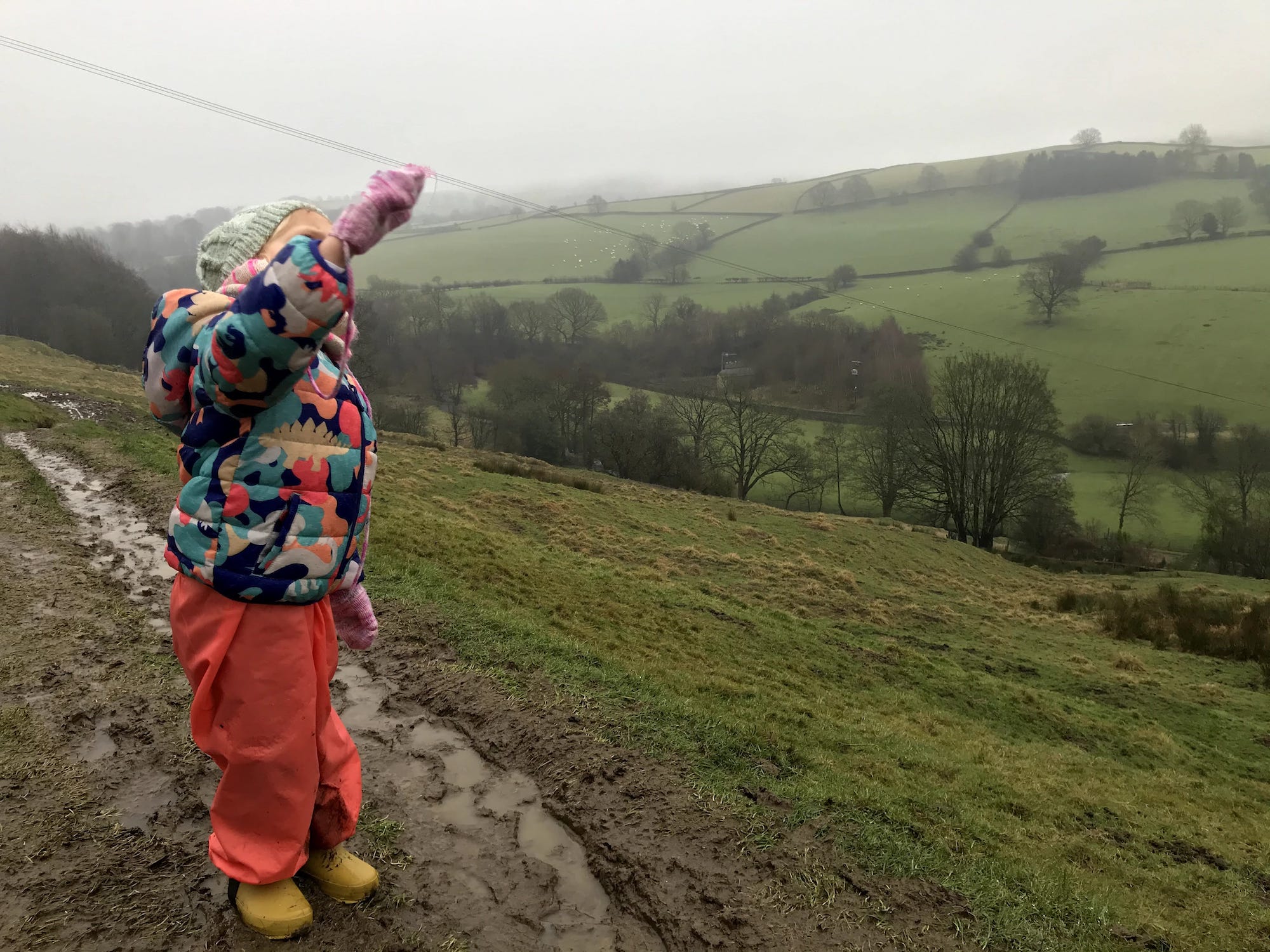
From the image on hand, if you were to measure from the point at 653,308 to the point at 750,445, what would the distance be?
26707 millimetres

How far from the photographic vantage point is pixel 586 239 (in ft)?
285

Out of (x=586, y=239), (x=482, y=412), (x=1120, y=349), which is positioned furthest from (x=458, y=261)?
(x=1120, y=349)

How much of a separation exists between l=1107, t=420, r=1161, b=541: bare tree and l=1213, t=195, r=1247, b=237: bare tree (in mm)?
37594

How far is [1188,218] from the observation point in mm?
66938

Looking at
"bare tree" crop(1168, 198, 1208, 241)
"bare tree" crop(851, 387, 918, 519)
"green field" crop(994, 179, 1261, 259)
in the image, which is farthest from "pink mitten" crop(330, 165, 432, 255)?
"bare tree" crop(1168, 198, 1208, 241)

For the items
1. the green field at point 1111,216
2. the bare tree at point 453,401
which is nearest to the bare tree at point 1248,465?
the green field at point 1111,216

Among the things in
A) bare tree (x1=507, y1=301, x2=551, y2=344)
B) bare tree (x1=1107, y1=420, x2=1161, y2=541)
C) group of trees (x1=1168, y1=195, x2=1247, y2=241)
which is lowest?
bare tree (x1=1107, y1=420, x2=1161, y2=541)

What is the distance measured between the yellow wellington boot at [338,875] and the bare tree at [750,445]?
39586mm

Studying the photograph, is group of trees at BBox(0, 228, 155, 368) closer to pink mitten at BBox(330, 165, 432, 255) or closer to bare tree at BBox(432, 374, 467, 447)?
bare tree at BBox(432, 374, 467, 447)

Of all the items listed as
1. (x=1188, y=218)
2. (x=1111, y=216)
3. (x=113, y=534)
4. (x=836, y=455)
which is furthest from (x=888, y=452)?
(x=1111, y=216)

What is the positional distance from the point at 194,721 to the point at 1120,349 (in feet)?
211

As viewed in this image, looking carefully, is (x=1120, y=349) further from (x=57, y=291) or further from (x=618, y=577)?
(x=57, y=291)

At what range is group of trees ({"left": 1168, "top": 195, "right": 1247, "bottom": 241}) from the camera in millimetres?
66000

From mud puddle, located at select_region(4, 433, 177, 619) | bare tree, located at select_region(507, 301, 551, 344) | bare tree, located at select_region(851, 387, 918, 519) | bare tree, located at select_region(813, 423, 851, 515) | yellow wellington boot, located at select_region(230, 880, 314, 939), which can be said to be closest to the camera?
yellow wellington boot, located at select_region(230, 880, 314, 939)
